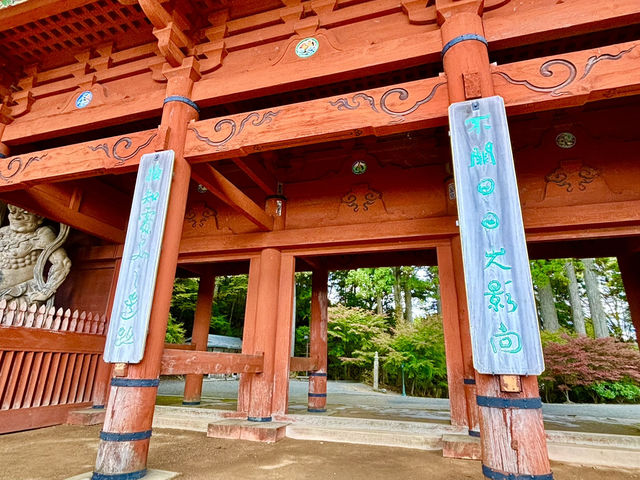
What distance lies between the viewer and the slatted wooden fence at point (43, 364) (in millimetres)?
3547

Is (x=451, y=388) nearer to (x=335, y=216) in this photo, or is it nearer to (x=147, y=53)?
(x=335, y=216)

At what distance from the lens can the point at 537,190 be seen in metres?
3.69

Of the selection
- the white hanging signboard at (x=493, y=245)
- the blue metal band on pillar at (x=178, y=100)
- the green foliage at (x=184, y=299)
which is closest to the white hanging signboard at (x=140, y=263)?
the blue metal band on pillar at (x=178, y=100)

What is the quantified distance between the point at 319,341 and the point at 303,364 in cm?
68

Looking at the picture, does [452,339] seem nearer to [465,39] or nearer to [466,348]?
[466,348]

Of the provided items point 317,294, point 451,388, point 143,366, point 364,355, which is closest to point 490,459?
point 451,388

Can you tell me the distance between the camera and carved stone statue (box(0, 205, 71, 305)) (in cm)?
454

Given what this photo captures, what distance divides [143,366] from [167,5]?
129 inches

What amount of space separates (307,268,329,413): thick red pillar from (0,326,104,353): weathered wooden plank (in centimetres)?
304

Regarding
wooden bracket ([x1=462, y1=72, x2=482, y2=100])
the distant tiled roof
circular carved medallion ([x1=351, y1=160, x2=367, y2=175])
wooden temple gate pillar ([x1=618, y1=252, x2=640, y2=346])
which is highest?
circular carved medallion ([x1=351, y1=160, x2=367, y2=175])

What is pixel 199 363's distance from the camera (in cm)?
279

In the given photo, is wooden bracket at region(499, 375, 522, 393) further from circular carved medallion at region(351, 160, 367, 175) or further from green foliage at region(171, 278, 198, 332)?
green foliage at region(171, 278, 198, 332)

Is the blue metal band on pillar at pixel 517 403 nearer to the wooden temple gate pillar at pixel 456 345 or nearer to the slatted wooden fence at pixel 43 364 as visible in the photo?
the wooden temple gate pillar at pixel 456 345

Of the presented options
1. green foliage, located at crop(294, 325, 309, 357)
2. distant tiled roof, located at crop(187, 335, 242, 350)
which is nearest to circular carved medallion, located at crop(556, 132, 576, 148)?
distant tiled roof, located at crop(187, 335, 242, 350)
